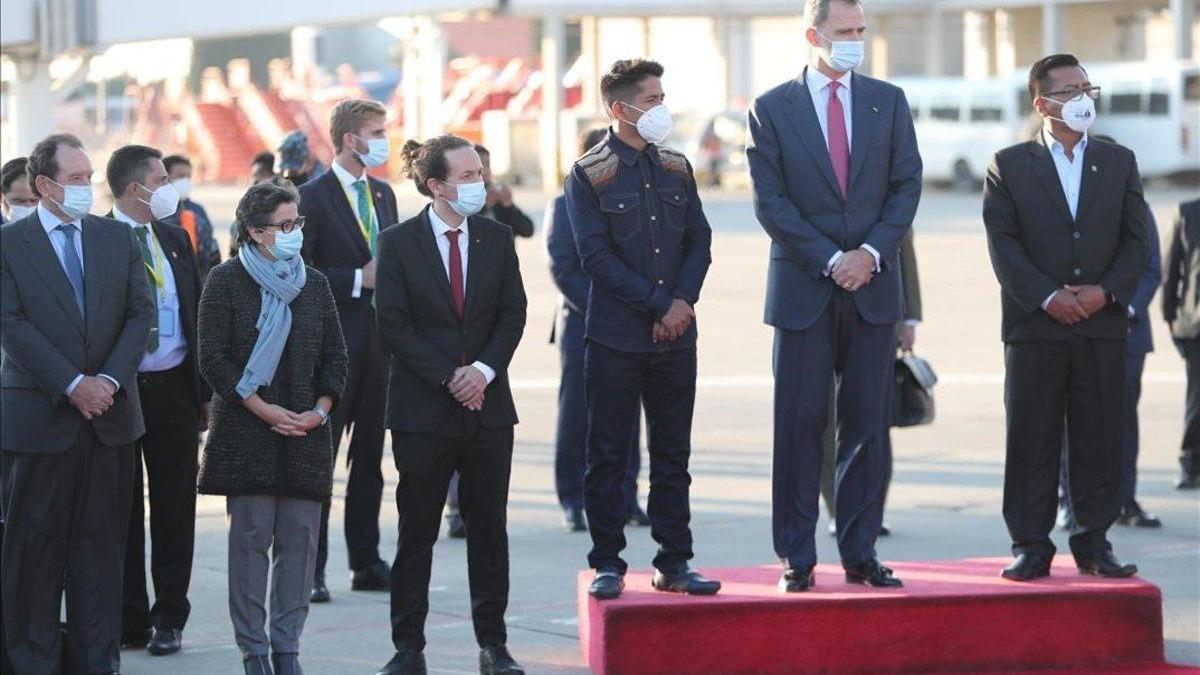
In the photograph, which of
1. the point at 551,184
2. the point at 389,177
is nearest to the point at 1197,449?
the point at 551,184

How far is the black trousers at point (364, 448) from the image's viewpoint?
9477mm

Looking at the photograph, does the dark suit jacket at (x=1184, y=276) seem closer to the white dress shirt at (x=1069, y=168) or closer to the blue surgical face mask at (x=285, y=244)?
the white dress shirt at (x=1069, y=168)

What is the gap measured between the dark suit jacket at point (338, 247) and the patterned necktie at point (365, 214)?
1.3 inches

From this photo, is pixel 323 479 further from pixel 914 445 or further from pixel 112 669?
pixel 914 445

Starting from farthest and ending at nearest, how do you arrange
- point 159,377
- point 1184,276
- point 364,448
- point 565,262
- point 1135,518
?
point 1184,276 < point 1135,518 < point 565,262 < point 364,448 < point 159,377

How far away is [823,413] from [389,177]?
51024 mm

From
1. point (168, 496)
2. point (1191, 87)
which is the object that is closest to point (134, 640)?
point (168, 496)

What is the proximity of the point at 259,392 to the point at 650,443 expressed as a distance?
154 centimetres

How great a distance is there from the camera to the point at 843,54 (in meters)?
7.69

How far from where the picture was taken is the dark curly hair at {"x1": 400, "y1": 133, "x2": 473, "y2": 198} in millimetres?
7785

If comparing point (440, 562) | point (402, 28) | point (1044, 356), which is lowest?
point (440, 562)

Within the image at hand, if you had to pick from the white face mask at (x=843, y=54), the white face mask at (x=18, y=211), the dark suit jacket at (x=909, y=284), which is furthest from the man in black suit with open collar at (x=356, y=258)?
the dark suit jacket at (x=909, y=284)

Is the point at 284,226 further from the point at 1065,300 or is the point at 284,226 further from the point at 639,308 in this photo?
the point at 1065,300

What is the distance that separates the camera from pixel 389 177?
5831 cm
